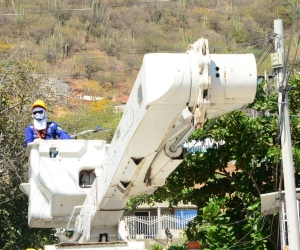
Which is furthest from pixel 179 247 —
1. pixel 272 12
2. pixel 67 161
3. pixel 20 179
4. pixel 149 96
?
pixel 272 12

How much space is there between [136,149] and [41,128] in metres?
3.39

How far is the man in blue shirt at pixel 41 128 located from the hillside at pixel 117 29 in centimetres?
5588

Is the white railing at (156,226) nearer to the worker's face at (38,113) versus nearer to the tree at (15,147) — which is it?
the tree at (15,147)

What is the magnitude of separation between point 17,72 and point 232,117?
868 centimetres

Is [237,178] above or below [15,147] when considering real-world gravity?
below

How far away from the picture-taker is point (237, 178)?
15.4m

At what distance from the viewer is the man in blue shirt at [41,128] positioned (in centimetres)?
1102

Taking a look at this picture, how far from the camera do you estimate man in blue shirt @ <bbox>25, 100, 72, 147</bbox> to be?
1102 centimetres

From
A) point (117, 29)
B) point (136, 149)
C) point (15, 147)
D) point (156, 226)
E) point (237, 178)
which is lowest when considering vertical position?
point (136, 149)

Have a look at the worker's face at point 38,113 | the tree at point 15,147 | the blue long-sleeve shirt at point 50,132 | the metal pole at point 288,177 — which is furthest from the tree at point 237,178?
the tree at point 15,147

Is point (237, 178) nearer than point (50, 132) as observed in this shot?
No

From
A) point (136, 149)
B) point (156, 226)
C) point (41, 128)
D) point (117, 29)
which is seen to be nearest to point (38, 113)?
point (41, 128)

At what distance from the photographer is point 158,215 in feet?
110

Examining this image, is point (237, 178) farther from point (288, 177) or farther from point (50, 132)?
point (50, 132)
